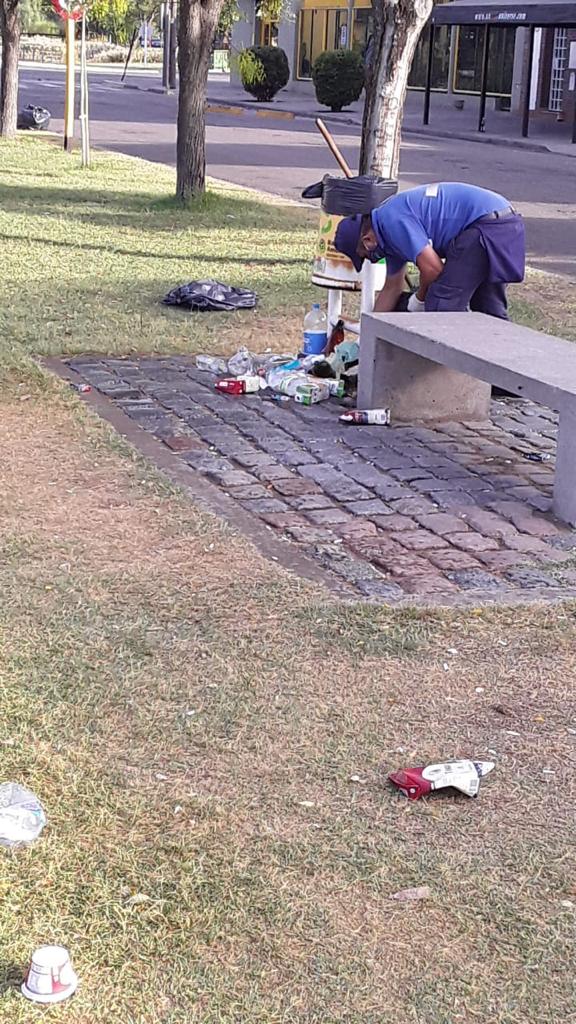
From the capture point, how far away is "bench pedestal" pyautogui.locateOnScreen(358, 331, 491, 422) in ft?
23.8

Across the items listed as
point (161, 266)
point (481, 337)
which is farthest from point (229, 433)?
point (161, 266)

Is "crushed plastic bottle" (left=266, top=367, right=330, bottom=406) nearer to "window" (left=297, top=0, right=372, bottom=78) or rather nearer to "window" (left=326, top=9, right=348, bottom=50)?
"window" (left=297, top=0, right=372, bottom=78)

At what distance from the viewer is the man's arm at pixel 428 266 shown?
7.42 meters

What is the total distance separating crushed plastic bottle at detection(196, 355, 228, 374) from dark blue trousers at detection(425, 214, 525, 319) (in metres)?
1.27

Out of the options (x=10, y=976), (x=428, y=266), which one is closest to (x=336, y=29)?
(x=428, y=266)

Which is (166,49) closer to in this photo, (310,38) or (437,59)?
(310,38)

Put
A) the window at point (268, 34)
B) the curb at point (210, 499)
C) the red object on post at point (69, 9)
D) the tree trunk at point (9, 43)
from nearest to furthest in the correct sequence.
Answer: the curb at point (210, 499), the red object on post at point (69, 9), the tree trunk at point (9, 43), the window at point (268, 34)

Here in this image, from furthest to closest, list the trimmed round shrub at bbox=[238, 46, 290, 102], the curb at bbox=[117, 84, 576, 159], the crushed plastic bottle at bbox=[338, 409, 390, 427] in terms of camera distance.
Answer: the trimmed round shrub at bbox=[238, 46, 290, 102] < the curb at bbox=[117, 84, 576, 159] < the crushed plastic bottle at bbox=[338, 409, 390, 427]

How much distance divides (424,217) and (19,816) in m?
4.81

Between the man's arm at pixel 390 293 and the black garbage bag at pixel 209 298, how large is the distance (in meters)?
2.30

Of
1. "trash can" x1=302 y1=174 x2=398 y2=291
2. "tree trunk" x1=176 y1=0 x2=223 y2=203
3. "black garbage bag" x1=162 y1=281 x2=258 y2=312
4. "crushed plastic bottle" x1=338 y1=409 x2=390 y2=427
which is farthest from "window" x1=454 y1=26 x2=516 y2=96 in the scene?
"crushed plastic bottle" x1=338 y1=409 x2=390 y2=427

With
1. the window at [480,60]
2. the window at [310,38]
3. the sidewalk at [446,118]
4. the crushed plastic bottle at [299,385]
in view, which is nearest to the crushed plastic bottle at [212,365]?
the crushed plastic bottle at [299,385]

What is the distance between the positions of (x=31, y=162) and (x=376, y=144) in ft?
31.1

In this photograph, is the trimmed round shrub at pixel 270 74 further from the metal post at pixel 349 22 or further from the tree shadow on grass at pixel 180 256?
the tree shadow on grass at pixel 180 256
